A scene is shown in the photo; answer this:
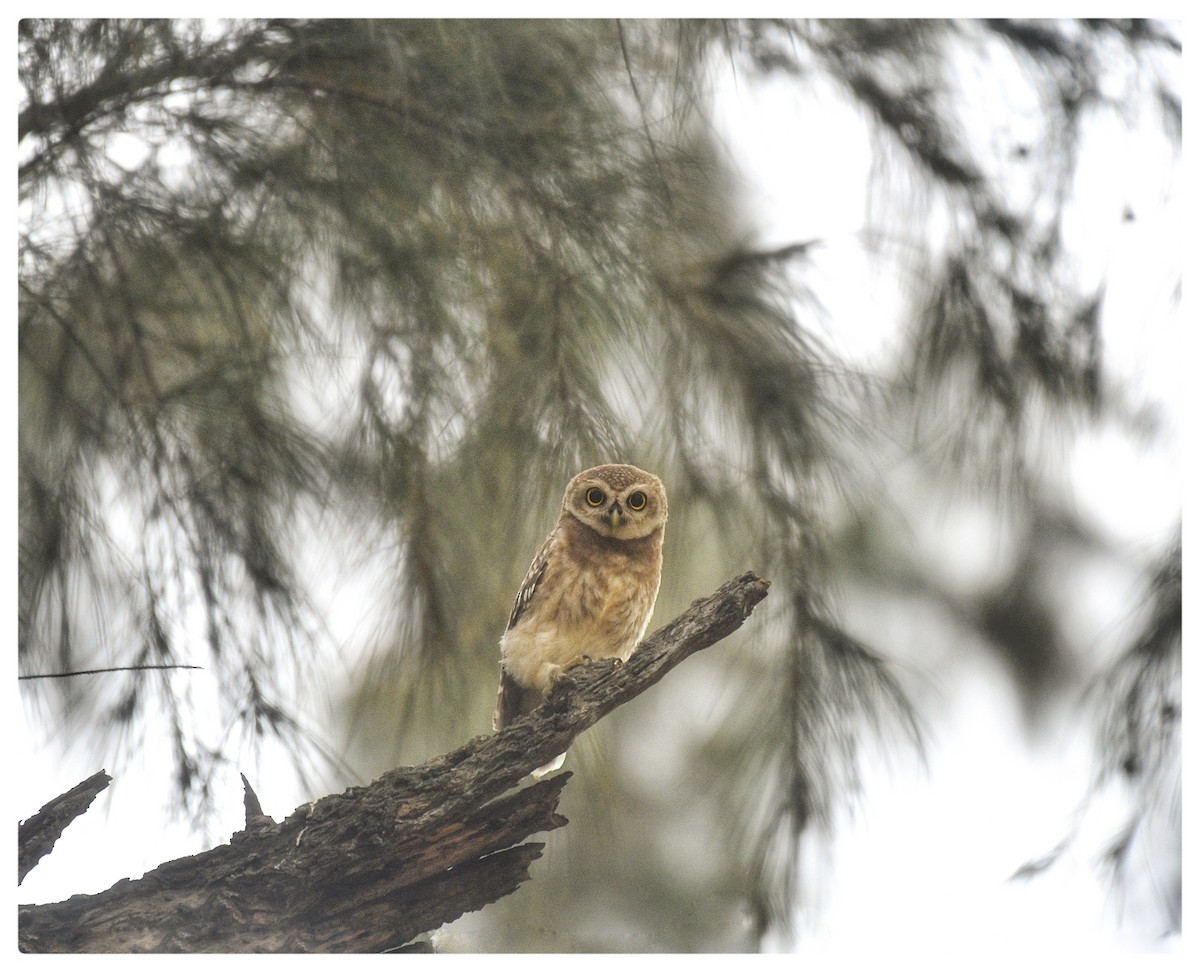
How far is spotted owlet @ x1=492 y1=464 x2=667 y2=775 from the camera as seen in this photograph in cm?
144

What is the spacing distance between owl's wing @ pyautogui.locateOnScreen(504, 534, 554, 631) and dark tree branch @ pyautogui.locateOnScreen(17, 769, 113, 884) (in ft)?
1.89

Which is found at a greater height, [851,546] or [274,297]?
[274,297]

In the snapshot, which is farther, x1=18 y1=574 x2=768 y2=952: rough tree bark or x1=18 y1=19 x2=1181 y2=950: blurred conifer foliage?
x1=18 y1=19 x2=1181 y2=950: blurred conifer foliage

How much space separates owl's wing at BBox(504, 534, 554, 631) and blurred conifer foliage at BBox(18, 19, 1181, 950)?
0.08 feet

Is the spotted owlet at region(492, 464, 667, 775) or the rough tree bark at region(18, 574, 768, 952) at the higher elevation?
the spotted owlet at region(492, 464, 667, 775)

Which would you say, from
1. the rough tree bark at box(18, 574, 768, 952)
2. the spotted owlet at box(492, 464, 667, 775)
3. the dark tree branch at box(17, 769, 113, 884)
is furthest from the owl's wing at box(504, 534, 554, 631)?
the dark tree branch at box(17, 769, 113, 884)

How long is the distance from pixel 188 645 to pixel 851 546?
35.2 inches

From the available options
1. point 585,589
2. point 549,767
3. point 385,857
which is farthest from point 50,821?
point 585,589

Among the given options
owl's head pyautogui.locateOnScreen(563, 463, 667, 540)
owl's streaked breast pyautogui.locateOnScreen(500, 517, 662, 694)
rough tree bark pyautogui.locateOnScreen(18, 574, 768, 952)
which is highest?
owl's head pyautogui.locateOnScreen(563, 463, 667, 540)

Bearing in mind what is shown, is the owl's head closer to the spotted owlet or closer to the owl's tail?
the spotted owlet

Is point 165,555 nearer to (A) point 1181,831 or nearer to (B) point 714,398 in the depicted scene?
(B) point 714,398

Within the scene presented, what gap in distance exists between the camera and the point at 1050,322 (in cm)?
155

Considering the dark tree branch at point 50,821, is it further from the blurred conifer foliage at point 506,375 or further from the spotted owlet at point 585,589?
the spotted owlet at point 585,589

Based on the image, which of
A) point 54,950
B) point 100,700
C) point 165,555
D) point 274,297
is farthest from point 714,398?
point 54,950
